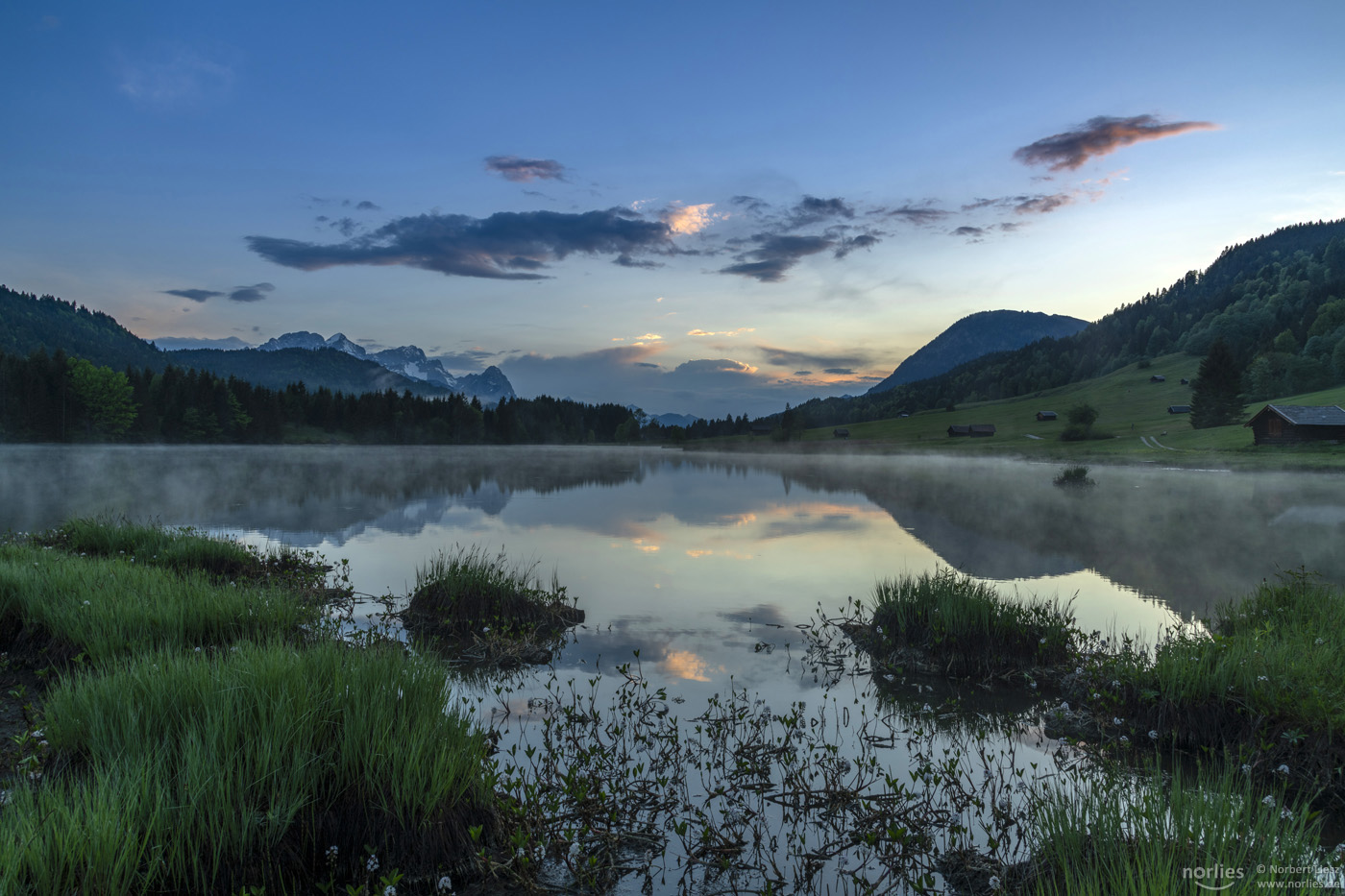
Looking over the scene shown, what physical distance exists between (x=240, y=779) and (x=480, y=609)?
7503mm

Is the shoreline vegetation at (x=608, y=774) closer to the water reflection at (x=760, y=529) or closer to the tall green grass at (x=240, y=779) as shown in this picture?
the tall green grass at (x=240, y=779)

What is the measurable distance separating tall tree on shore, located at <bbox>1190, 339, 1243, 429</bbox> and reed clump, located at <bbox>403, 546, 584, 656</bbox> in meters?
122

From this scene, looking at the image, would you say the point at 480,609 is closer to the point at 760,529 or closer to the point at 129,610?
the point at 129,610

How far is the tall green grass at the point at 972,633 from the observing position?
386 inches

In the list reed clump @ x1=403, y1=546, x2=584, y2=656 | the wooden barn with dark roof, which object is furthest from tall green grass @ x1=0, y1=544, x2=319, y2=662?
the wooden barn with dark roof

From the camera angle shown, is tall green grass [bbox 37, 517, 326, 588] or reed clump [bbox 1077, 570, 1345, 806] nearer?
reed clump [bbox 1077, 570, 1345, 806]

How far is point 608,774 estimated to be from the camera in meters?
6.48

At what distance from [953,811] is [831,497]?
34.7 m

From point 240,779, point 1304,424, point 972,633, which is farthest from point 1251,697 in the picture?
point 1304,424

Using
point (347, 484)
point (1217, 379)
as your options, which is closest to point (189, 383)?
point (347, 484)

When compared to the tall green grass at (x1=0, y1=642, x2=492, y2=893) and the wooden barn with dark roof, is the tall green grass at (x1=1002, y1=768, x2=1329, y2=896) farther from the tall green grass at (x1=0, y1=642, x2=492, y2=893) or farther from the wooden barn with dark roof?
the wooden barn with dark roof

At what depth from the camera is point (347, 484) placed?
4356 cm

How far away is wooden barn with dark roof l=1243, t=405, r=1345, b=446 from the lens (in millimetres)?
66750

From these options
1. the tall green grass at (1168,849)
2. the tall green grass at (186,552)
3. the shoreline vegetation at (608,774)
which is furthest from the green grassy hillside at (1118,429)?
the tall green grass at (186,552)
